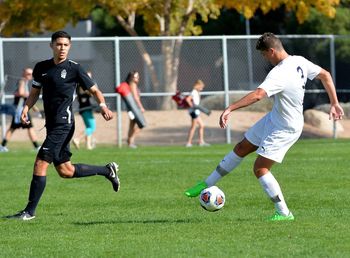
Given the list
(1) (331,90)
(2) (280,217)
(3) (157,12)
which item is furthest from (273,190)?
(3) (157,12)

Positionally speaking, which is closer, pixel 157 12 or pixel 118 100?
pixel 118 100

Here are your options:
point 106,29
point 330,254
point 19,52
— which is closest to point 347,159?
point 330,254

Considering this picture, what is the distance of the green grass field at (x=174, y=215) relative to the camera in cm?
909

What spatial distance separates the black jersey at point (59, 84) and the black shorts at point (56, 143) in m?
0.07

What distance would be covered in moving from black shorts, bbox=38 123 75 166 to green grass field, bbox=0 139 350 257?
663 mm

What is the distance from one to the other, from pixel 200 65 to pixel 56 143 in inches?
719

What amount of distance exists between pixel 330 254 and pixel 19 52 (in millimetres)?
22677

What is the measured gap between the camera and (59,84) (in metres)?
11.6

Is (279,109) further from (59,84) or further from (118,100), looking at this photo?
(118,100)

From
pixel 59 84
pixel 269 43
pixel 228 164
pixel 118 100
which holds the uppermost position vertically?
pixel 269 43

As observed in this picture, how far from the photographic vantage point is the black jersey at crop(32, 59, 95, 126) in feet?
38.1

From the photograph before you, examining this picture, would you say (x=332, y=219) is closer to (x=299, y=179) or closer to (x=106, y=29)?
(x=299, y=179)

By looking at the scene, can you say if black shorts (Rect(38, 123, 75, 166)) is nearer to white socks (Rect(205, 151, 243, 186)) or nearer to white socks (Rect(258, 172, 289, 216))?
white socks (Rect(205, 151, 243, 186))

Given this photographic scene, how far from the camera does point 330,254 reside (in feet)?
28.0
